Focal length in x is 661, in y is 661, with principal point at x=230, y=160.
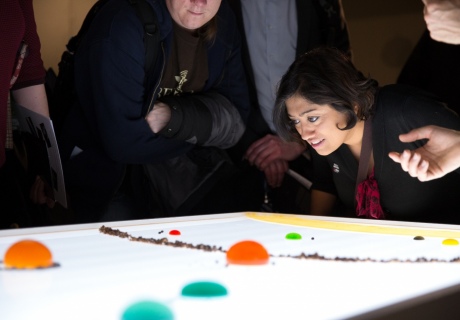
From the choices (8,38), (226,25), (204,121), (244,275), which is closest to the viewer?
(244,275)

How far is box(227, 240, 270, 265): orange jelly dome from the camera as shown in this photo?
98cm

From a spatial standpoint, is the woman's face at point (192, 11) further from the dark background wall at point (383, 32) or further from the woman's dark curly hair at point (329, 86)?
the dark background wall at point (383, 32)

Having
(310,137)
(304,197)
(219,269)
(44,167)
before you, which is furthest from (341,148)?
(219,269)

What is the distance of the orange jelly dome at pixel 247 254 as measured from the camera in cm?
98

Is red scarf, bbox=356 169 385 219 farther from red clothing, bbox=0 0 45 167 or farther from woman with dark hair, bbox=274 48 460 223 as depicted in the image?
red clothing, bbox=0 0 45 167

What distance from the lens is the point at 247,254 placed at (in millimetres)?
989

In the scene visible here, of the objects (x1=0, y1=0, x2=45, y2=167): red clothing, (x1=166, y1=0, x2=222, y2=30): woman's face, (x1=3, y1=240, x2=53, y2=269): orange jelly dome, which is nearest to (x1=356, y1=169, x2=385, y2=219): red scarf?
(x1=166, y1=0, x2=222, y2=30): woman's face

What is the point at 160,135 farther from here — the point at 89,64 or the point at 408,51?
the point at 408,51

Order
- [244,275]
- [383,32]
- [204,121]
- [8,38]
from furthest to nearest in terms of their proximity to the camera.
A: 1. [383,32]
2. [204,121]
3. [8,38]
4. [244,275]

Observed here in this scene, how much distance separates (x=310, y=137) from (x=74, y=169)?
0.75m

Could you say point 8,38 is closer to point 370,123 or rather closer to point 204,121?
point 204,121

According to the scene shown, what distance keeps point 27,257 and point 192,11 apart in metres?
1.21

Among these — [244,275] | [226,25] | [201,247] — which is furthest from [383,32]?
[244,275]

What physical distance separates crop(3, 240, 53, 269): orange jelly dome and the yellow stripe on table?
2.00 feet
